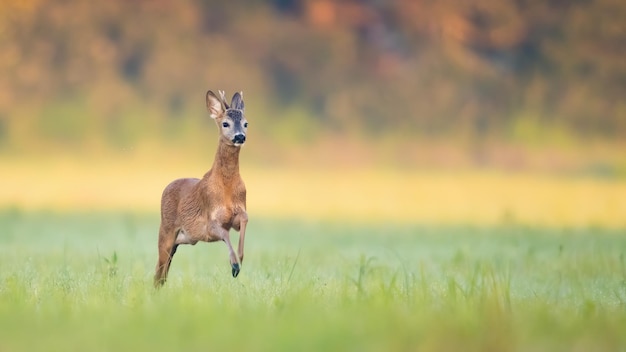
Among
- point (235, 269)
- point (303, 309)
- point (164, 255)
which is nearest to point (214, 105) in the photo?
point (164, 255)

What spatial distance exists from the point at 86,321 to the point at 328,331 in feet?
5.70

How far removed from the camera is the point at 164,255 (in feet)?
40.5

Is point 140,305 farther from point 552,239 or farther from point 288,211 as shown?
point 288,211

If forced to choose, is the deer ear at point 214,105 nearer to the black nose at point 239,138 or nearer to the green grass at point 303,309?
the black nose at point 239,138

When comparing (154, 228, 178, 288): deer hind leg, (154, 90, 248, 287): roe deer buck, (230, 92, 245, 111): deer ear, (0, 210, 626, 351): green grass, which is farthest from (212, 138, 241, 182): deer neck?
(154, 228, 178, 288): deer hind leg

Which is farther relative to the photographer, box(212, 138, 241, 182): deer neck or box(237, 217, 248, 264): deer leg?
box(212, 138, 241, 182): deer neck

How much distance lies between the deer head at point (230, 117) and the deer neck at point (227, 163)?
7cm

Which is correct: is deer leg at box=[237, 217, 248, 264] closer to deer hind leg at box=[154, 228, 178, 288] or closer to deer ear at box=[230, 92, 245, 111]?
deer hind leg at box=[154, 228, 178, 288]

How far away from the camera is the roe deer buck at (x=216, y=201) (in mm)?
11562

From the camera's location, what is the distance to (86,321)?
7.98 meters

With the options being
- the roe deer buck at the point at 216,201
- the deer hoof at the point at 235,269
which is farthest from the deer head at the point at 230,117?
the deer hoof at the point at 235,269

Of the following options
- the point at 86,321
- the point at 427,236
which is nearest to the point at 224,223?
the point at 86,321

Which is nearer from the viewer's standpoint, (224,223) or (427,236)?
(224,223)

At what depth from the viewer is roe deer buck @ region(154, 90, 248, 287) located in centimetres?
1156
